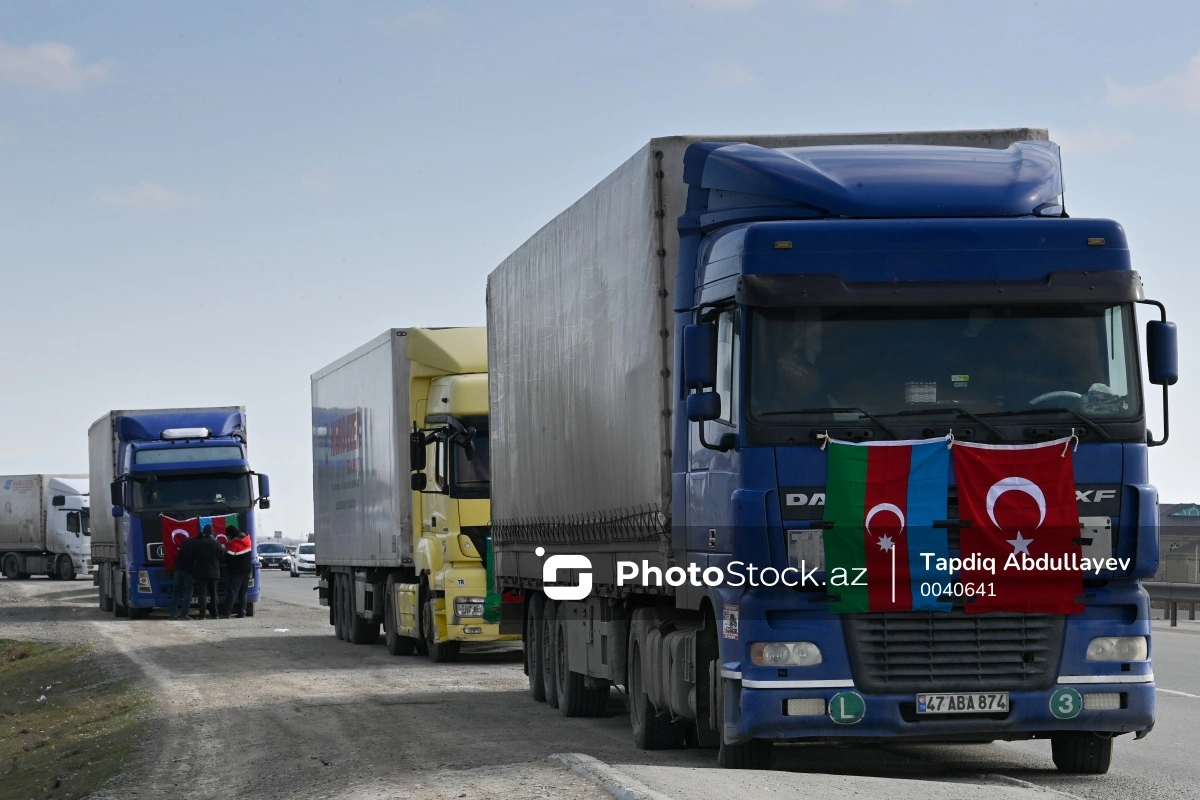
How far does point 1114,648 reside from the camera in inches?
410

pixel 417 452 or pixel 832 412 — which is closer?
pixel 832 412

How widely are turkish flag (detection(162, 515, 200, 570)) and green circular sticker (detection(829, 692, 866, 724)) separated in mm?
27390

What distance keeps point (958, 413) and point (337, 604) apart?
2020cm

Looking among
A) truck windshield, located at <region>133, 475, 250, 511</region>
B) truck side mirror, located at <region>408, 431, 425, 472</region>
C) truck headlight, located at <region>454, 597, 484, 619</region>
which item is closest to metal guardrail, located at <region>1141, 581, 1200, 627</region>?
truck headlight, located at <region>454, 597, 484, 619</region>

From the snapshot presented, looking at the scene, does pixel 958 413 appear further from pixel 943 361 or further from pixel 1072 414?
pixel 1072 414

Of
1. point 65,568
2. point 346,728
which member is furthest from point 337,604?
point 65,568

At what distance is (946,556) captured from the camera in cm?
1022

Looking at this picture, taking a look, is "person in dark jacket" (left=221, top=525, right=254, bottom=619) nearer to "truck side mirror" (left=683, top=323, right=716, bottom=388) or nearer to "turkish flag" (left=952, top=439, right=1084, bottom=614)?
"truck side mirror" (left=683, top=323, right=716, bottom=388)

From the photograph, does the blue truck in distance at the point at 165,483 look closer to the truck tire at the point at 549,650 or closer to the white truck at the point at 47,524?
the truck tire at the point at 549,650

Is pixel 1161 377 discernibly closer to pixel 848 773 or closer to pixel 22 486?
pixel 848 773

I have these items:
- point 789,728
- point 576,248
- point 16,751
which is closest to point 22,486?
point 16,751

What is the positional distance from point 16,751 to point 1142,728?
10.7 metres

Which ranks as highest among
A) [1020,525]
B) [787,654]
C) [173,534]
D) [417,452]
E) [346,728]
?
[417,452]

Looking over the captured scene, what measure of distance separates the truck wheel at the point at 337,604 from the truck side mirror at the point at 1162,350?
19878mm
